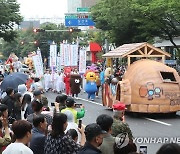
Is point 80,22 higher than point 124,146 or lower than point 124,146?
higher

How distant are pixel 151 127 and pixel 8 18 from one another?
2425 cm

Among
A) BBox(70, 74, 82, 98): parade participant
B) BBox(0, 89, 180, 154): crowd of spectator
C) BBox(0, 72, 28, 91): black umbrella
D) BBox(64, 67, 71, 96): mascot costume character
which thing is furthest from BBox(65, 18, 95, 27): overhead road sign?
BBox(0, 89, 180, 154): crowd of spectator

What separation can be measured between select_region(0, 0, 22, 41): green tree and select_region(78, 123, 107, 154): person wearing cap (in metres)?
32.4

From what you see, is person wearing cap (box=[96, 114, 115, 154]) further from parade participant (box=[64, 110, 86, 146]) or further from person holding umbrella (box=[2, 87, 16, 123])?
person holding umbrella (box=[2, 87, 16, 123])

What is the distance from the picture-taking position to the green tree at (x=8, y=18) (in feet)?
123

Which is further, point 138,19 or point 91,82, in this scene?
point 138,19

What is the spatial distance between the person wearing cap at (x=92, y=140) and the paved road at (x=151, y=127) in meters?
5.61

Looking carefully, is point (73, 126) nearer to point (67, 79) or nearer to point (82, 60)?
point (67, 79)

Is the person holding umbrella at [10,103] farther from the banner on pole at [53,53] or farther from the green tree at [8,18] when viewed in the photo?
the green tree at [8,18]

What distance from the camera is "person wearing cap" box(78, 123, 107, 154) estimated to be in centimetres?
572

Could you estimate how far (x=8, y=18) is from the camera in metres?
37.8

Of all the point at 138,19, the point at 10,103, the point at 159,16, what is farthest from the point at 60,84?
the point at 10,103

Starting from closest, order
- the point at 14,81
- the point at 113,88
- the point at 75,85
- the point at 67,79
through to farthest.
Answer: the point at 14,81
the point at 113,88
the point at 75,85
the point at 67,79

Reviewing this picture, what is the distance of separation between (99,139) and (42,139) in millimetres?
1325
